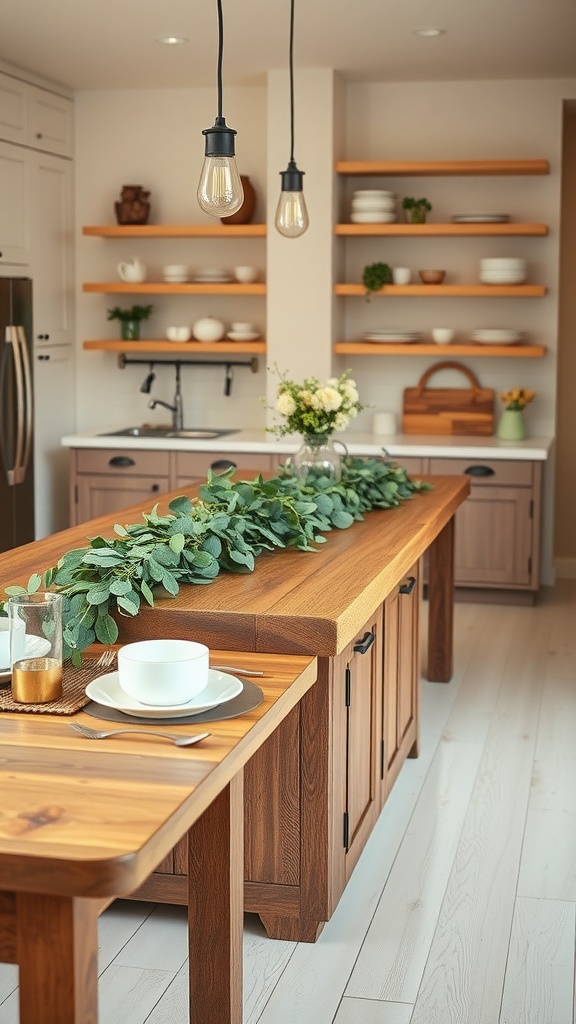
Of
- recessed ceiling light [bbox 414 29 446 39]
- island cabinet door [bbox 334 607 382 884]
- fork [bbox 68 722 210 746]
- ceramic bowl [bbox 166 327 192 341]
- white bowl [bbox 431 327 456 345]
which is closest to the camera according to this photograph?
fork [bbox 68 722 210 746]

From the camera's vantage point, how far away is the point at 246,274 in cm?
651

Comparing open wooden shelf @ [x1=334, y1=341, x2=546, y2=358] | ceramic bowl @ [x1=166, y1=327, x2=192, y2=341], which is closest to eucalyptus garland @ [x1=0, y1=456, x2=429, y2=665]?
open wooden shelf @ [x1=334, y1=341, x2=546, y2=358]

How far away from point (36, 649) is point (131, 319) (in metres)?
4.94

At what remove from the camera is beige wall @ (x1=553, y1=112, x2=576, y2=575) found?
6750mm

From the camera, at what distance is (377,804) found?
3.25m

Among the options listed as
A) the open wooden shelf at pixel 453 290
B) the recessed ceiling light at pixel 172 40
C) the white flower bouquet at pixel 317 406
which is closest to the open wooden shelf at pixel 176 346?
the open wooden shelf at pixel 453 290

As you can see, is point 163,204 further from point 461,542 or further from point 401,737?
point 401,737

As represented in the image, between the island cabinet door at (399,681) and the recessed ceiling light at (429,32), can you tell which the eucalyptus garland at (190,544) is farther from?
the recessed ceiling light at (429,32)

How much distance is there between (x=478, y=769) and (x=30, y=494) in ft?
10.7

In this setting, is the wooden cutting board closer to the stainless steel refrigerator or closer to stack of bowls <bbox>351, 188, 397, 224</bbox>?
stack of bowls <bbox>351, 188, 397, 224</bbox>

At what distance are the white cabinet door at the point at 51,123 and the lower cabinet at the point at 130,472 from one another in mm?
1659

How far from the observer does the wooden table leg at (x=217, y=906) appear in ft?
6.33

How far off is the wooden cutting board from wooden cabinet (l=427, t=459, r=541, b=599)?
58 cm

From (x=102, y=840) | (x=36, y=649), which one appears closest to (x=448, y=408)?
(x=36, y=649)
